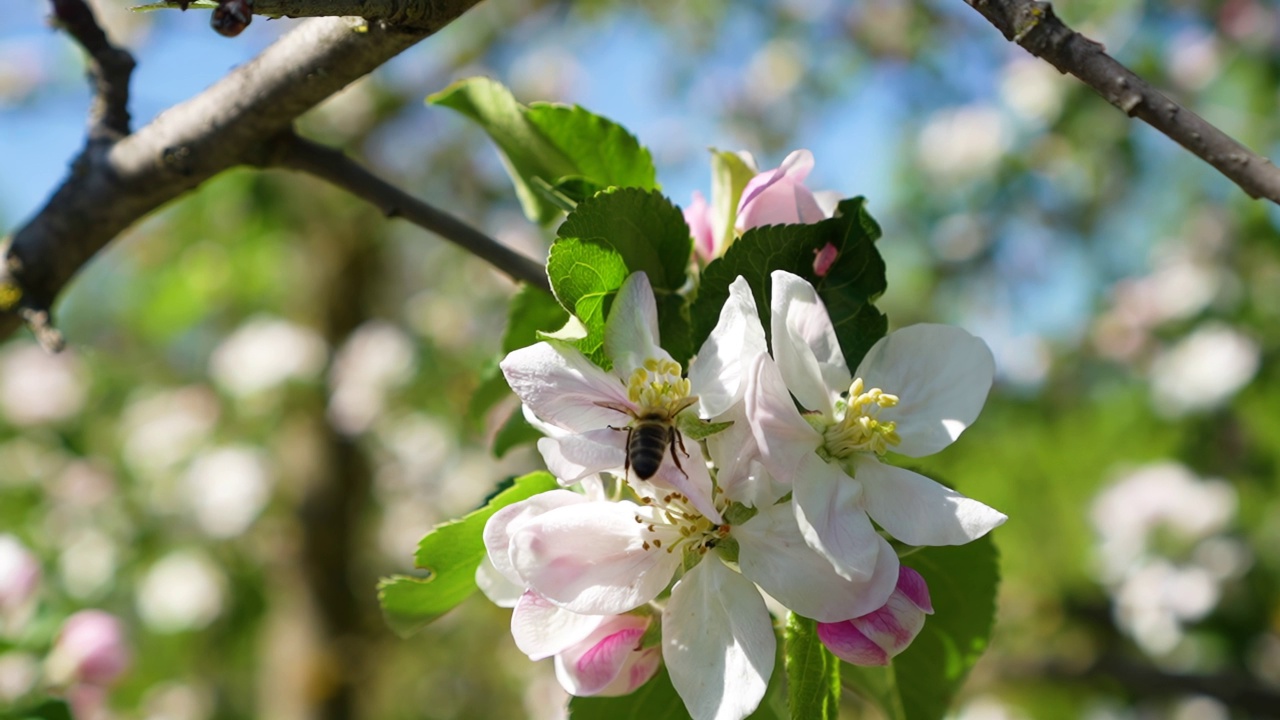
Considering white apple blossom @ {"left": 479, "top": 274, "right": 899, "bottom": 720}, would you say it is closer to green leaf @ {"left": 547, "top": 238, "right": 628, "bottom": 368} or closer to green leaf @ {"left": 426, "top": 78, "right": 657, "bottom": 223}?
green leaf @ {"left": 547, "top": 238, "right": 628, "bottom": 368}

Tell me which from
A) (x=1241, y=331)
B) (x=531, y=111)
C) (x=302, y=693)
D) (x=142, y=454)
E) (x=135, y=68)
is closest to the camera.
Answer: (x=531, y=111)

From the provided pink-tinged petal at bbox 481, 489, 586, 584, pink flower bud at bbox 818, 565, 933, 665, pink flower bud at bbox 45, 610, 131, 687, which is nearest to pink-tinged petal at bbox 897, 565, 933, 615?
pink flower bud at bbox 818, 565, 933, 665

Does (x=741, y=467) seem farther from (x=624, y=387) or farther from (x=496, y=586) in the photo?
(x=496, y=586)

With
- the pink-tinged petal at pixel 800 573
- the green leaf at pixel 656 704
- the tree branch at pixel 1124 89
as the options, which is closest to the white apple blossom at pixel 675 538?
the pink-tinged petal at pixel 800 573

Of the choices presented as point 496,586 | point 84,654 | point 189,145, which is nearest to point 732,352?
point 496,586

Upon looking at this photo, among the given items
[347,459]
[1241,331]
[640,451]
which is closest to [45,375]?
[347,459]

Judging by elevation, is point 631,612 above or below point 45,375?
above

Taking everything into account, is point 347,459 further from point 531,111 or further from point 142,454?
point 531,111
